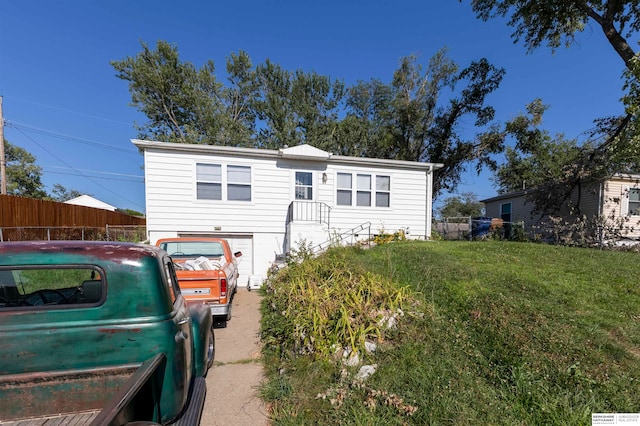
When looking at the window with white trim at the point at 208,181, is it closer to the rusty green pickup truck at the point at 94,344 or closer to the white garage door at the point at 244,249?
the white garage door at the point at 244,249

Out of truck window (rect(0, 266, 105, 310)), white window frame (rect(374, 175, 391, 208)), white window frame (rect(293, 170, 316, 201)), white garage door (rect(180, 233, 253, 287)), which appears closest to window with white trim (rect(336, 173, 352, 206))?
white window frame (rect(293, 170, 316, 201))

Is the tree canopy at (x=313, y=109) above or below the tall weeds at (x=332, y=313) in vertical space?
above

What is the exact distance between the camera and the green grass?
219cm

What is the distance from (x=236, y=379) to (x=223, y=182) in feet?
22.6

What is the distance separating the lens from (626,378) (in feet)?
7.50

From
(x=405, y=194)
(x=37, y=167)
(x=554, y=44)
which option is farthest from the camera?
(x=37, y=167)

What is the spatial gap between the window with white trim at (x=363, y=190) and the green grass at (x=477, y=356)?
17.8 ft

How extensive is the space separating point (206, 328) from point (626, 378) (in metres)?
4.18

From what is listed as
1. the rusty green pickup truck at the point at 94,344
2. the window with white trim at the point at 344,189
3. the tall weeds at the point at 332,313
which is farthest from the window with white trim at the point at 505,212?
the rusty green pickup truck at the point at 94,344

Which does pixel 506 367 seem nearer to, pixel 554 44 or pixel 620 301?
pixel 620 301

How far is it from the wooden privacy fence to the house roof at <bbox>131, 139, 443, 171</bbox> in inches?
168

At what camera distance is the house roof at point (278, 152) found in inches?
322

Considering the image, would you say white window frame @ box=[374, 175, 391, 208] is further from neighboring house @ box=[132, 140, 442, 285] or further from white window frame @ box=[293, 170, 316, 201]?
white window frame @ box=[293, 170, 316, 201]

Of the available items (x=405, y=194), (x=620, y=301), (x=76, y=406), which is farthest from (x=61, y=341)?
(x=405, y=194)
